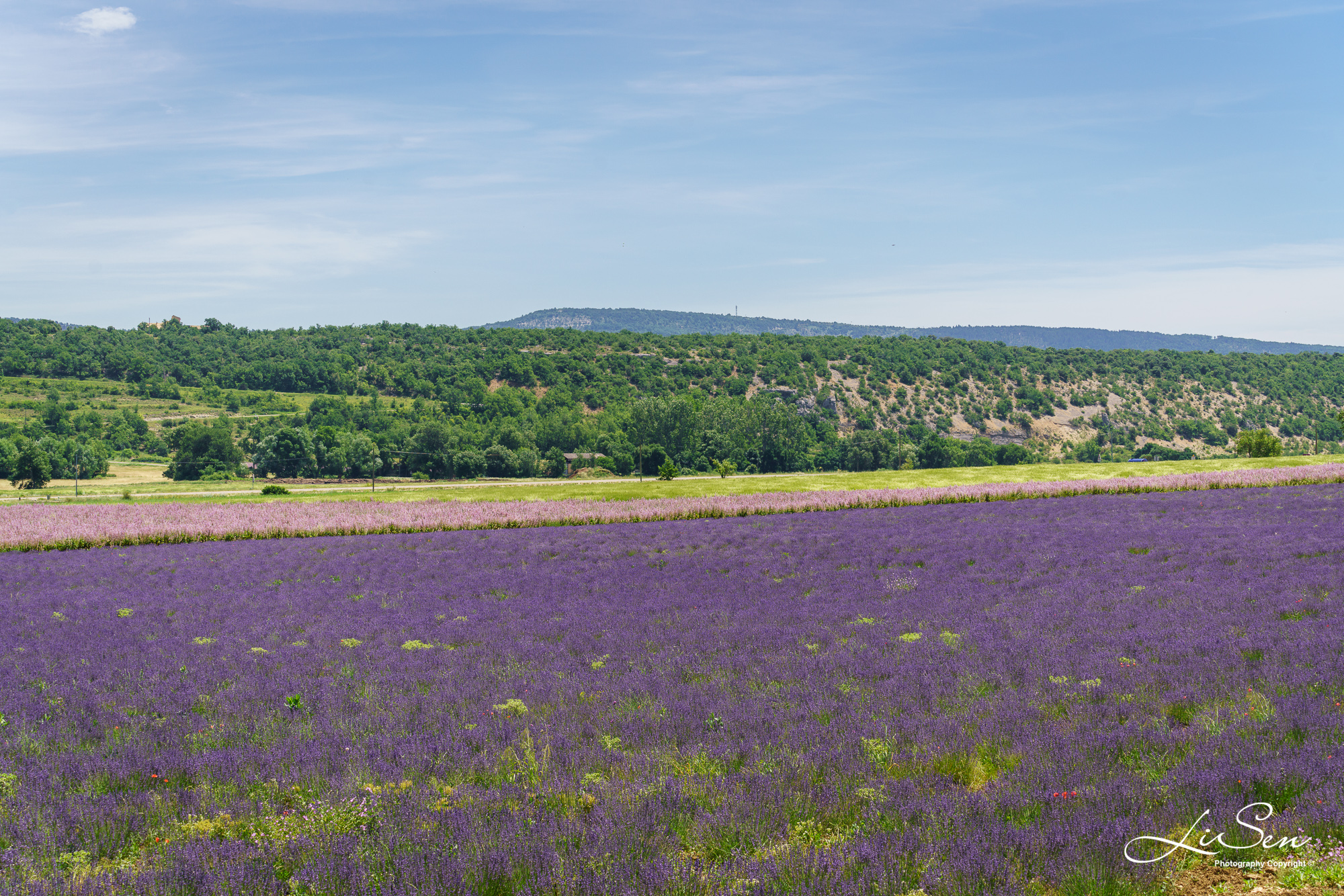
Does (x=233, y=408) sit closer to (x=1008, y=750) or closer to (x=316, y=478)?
(x=316, y=478)

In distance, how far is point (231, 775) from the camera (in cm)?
739

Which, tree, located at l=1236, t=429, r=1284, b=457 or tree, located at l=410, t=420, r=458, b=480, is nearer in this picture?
tree, located at l=1236, t=429, r=1284, b=457

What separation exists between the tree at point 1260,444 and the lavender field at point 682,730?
65.2 metres

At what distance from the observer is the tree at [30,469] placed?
97.0 metres

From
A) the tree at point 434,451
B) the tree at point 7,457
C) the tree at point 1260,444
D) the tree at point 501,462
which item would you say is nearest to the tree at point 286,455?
the tree at point 434,451

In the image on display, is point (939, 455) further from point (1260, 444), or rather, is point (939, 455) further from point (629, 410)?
point (1260, 444)

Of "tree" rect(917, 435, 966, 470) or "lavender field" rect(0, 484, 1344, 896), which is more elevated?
"lavender field" rect(0, 484, 1344, 896)

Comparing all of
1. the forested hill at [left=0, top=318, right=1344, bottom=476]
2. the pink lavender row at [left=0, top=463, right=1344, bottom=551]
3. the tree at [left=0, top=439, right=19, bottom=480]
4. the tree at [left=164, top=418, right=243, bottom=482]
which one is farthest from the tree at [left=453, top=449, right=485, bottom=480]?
the pink lavender row at [left=0, top=463, right=1344, bottom=551]

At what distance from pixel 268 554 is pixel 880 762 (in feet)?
74.1

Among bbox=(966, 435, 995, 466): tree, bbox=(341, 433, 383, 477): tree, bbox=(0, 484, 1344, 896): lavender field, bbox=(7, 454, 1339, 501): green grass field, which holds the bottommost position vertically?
bbox=(966, 435, 995, 466): tree
